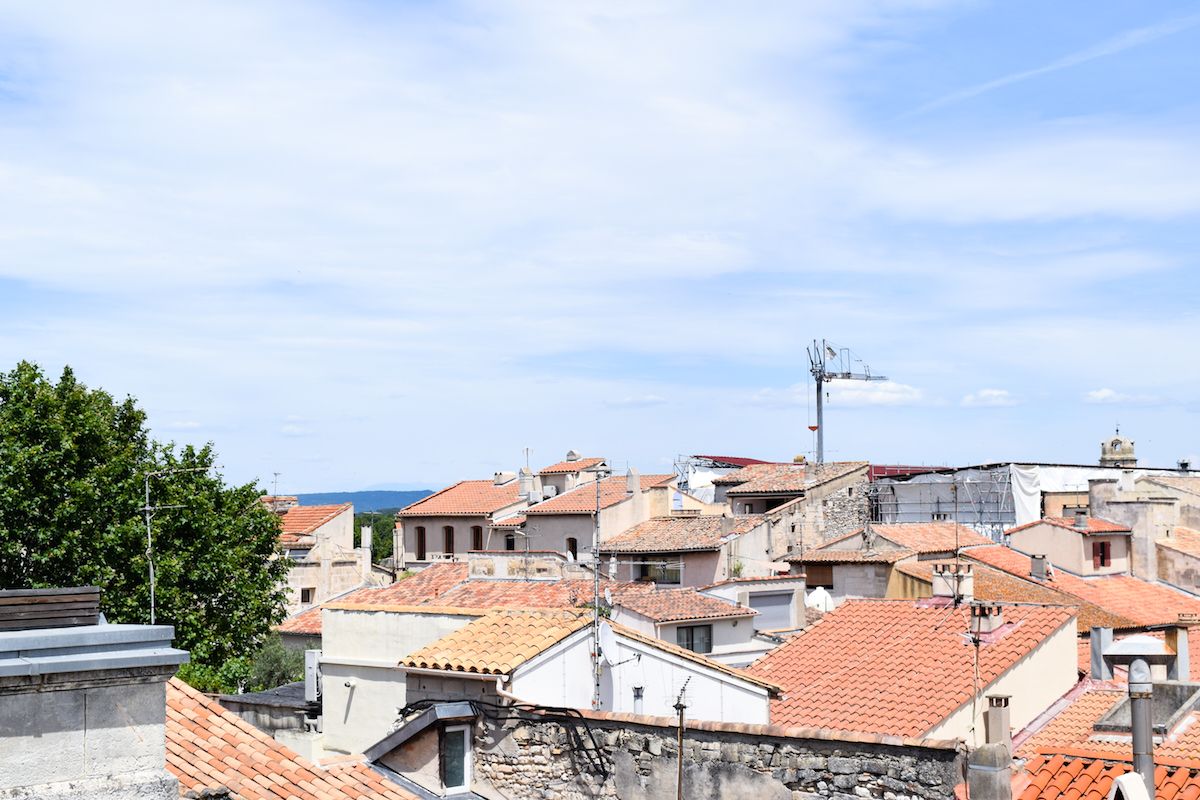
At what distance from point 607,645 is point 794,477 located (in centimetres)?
3769

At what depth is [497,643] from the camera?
14008 mm

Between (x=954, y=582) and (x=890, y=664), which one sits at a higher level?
(x=954, y=582)

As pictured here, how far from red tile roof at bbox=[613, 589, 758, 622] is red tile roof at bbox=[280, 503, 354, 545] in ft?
98.3

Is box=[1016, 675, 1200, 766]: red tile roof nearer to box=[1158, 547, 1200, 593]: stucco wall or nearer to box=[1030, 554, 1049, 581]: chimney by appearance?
box=[1030, 554, 1049, 581]: chimney

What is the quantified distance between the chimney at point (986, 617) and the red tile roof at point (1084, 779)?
19.0 ft

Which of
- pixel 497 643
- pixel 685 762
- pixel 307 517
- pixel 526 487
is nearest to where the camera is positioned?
pixel 685 762

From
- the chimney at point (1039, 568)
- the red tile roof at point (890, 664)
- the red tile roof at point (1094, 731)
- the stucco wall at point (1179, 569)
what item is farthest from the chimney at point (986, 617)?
the stucco wall at point (1179, 569)

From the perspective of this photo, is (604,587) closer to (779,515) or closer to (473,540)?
(779,515)

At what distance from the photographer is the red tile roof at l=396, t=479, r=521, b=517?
61.2 meters

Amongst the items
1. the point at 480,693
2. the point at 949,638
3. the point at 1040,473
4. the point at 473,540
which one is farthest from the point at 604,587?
the point at 473,540

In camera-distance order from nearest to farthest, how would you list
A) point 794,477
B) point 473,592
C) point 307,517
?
point 473,592 < point 794,477 < point 307,517

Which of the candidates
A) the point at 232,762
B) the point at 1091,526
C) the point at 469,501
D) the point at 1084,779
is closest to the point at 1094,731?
the point at 1084,779

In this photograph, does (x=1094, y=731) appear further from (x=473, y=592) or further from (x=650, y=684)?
(x=473, y=592)

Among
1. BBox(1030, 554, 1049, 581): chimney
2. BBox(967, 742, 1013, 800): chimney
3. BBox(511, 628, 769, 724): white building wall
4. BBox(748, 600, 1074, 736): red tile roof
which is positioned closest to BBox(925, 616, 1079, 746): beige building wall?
BBox(748, 600, 1074, 736): red tile roof
